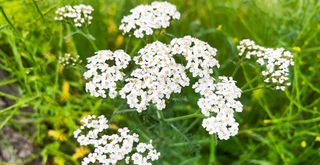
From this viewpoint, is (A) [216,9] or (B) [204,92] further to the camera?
(A) [216,9]

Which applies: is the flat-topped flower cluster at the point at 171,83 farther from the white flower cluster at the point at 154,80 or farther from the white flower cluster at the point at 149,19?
the white flower cluster at the point at 149,19

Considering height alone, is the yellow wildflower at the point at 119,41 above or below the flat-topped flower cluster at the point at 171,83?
above

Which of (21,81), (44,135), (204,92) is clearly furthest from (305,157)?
(21,81)

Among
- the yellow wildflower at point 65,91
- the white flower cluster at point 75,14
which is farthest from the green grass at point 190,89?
the white flower cluster at point 75,14

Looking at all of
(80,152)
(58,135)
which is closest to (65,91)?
(58,135)

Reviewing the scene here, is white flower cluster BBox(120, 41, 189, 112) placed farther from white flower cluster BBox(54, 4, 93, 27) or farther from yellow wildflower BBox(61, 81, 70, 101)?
yellow wildflower BBox(61, 81, 70, 101)

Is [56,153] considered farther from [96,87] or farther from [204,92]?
[204,92]
